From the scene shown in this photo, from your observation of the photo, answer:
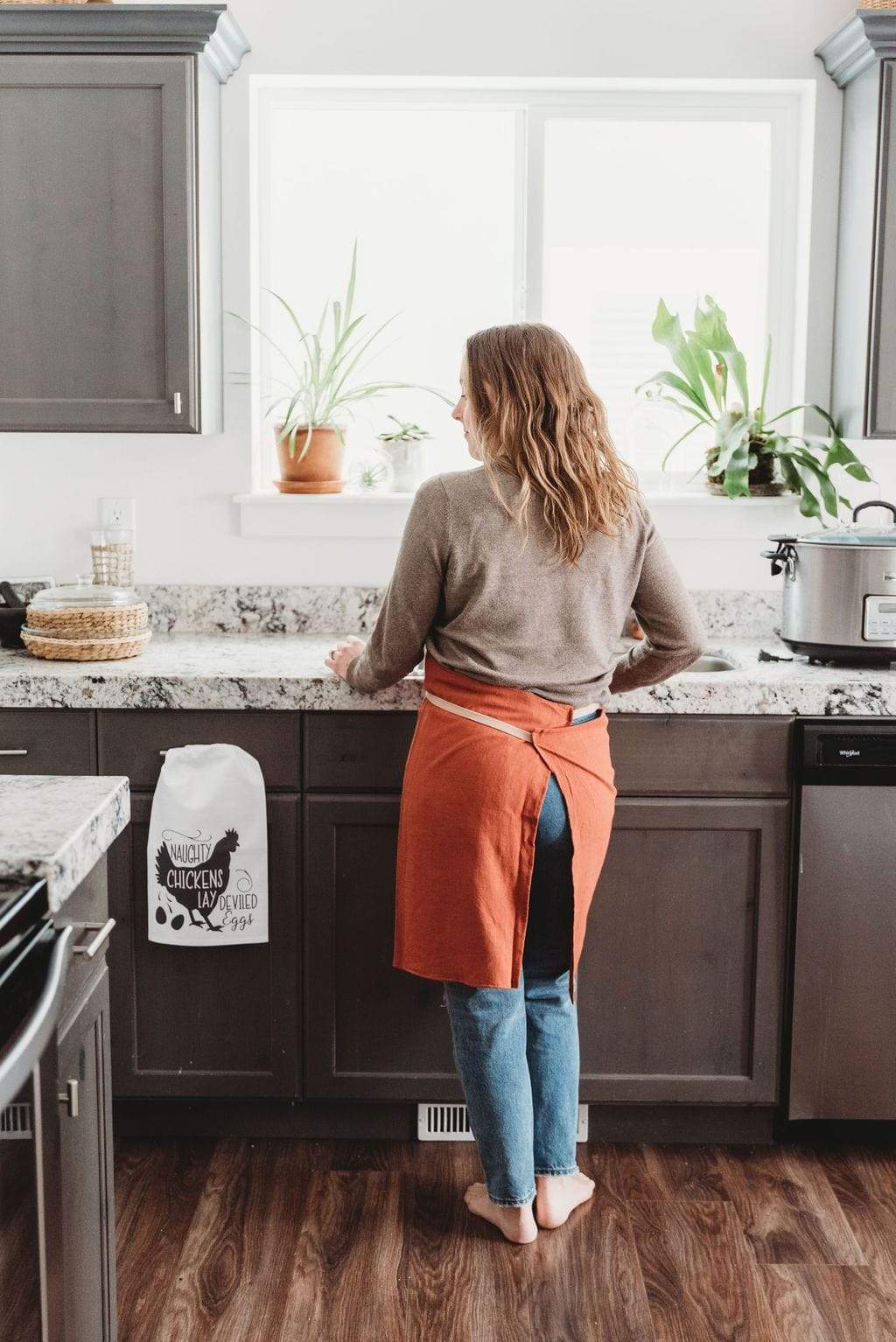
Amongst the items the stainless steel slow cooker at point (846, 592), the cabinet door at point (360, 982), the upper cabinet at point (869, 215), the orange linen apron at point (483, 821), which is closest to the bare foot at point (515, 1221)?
the cabinet door at point (360, 982)

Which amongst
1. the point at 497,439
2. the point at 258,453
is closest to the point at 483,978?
the point at 497,439

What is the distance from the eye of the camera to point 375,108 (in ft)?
9.68

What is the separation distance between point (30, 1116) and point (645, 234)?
2512 millimetres

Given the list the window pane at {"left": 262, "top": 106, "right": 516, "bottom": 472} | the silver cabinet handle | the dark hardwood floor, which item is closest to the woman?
the dark hardwood floor

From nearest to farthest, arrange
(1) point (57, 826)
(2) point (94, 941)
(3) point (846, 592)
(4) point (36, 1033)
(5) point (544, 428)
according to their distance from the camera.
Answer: (4) point (36, 1033) → (1) point (57, 826) → (2) point (94, 941) → (5) point (544, 428) → (3) point (846, 592)

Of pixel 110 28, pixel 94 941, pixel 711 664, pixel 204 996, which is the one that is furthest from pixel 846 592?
pixel 110 28

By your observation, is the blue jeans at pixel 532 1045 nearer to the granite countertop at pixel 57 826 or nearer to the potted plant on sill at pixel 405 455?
the granite countertop at pixel 57 826

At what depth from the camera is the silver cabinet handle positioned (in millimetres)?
1270

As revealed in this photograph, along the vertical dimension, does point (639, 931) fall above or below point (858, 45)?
below

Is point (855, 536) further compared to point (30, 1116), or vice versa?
point (855, 536)

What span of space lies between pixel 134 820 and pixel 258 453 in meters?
1.07

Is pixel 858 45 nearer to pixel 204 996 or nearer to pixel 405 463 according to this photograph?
pixel 405 463

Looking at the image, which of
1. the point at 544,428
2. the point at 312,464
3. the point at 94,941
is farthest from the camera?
the point at 312,464

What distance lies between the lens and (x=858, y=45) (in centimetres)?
259
